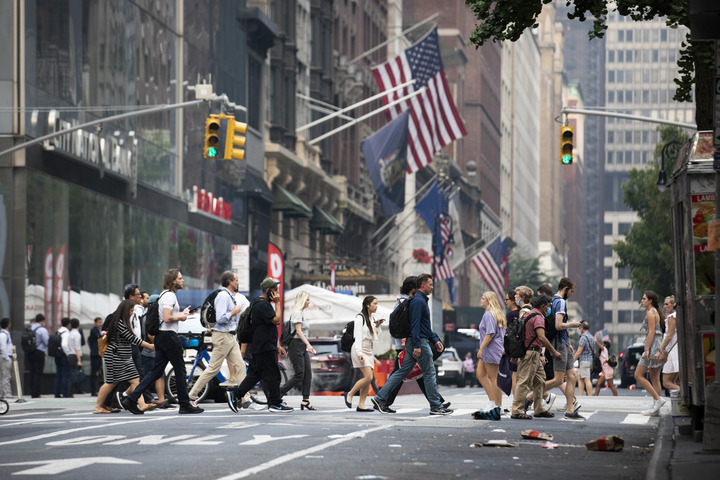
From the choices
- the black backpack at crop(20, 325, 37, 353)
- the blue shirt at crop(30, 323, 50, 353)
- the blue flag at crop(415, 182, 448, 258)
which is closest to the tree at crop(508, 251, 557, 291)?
the blue flag at crop(415, 182, 448, 258)

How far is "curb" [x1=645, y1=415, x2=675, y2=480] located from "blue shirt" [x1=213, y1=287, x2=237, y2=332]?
6239 mm

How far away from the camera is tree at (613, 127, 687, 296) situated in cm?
6438

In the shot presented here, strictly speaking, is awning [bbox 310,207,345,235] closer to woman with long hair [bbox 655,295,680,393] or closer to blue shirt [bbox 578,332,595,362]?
blue shirt [bbox 578,332,595,362]

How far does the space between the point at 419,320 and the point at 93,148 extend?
19.1 m

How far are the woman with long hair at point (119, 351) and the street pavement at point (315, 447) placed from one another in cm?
70

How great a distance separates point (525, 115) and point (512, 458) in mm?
145581

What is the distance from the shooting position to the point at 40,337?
103ft

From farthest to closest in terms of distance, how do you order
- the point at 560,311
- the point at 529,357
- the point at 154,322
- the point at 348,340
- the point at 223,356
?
the point at 348,340 < the point at 223,356 < the point at 560,311 < the point at 154,322 < the point at 529,357

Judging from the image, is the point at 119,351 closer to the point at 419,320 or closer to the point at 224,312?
the point at 224,312

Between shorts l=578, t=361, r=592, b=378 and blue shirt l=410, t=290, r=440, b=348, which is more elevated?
blue shirt l=410, t=290, r=440, b=348

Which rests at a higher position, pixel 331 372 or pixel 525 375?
pixel 525 375

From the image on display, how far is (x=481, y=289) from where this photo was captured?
12106 centimetres

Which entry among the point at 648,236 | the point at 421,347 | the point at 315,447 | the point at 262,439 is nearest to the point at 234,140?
the point at 421,347

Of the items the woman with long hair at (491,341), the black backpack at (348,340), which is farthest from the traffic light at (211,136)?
the woman with long hair at (491,341)
